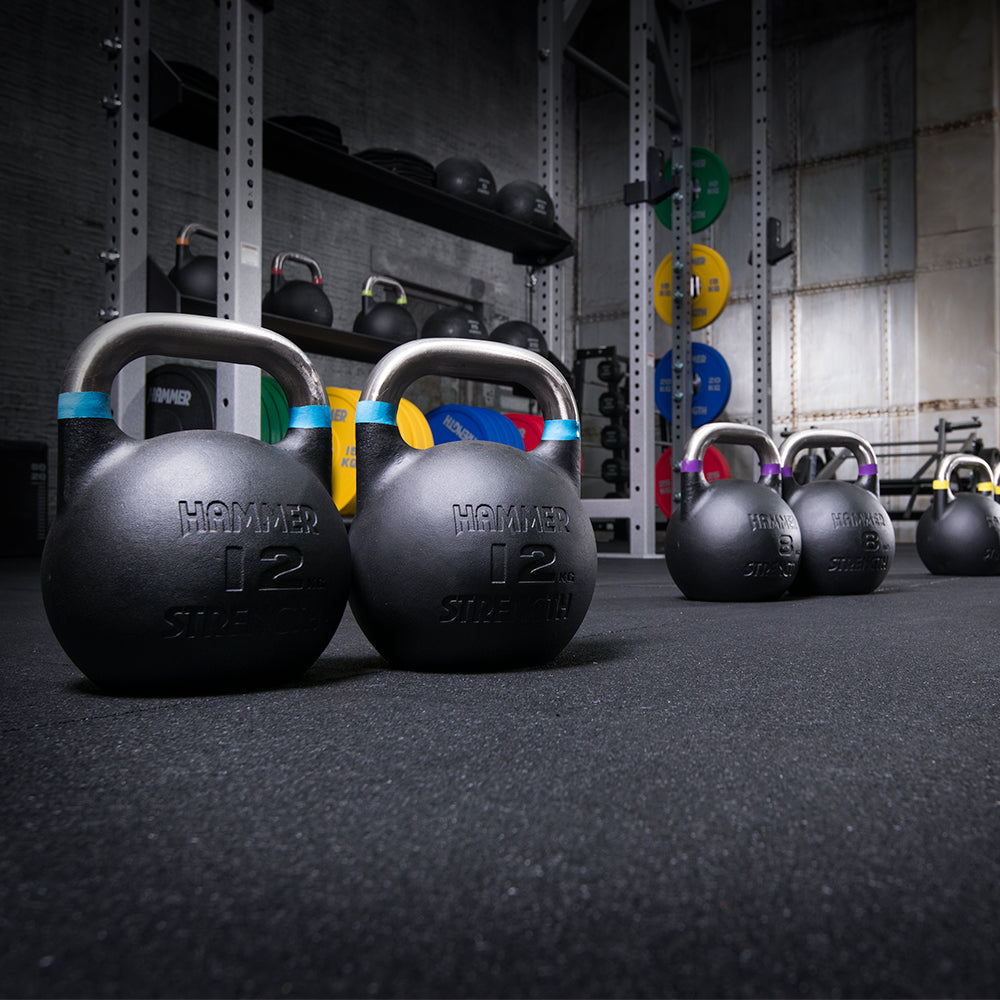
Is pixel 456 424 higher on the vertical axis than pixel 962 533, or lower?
higher

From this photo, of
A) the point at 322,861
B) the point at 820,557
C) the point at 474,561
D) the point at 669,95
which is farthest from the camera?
the point at 669,95

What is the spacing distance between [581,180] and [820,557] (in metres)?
7.88

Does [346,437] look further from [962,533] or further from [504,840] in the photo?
[504,840]

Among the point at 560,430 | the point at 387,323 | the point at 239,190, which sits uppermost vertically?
the point at 239,190

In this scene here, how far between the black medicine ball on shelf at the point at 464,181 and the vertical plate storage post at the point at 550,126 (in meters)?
0.59

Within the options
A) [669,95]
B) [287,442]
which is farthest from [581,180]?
[287,442]

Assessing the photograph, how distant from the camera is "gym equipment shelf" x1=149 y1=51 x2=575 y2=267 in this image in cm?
331

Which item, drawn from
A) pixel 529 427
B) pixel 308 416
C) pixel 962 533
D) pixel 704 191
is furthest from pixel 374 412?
pixel 704 191

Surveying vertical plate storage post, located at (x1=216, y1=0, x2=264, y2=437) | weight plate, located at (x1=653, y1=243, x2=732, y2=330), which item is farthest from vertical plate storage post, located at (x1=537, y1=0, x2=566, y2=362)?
vertical plate storage post, located at (x1=216, y1=0, x2=264, y2=437)

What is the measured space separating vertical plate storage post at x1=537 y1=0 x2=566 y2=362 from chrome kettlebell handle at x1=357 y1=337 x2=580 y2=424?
12.5 ft

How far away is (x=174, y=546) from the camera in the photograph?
1025mm

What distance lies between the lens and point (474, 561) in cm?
119

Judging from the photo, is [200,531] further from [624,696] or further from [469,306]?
[469,306]

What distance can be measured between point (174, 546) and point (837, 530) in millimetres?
1967
